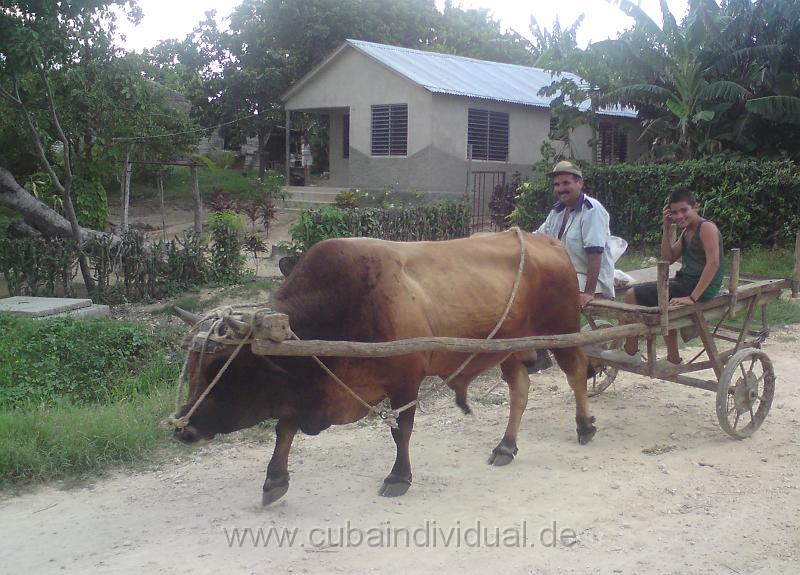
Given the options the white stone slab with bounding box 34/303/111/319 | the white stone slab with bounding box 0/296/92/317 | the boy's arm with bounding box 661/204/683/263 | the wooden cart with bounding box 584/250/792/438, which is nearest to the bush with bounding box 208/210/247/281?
the white stone slab with bounding box 34/303/111/319

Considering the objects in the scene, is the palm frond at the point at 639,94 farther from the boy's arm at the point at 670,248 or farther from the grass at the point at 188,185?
the boy's arm at the point at 670,248

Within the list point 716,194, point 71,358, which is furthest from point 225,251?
point 716,194

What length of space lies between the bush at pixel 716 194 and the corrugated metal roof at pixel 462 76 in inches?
154

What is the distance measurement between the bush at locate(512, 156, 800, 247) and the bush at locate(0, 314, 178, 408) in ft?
30.8

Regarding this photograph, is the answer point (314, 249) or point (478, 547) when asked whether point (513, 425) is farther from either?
point (314, 249)

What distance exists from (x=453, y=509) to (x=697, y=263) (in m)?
Answer: 2.74

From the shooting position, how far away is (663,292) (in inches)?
202

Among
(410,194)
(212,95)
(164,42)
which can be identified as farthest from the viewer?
(164,42)

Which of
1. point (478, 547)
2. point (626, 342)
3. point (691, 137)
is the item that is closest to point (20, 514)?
point (478, 547)

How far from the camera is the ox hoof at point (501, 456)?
5.09 m

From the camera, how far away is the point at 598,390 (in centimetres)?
671

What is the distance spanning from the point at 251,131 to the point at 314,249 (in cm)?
2151

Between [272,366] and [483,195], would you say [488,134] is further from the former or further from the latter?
[272,366]

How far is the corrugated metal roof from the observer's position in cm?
1872
